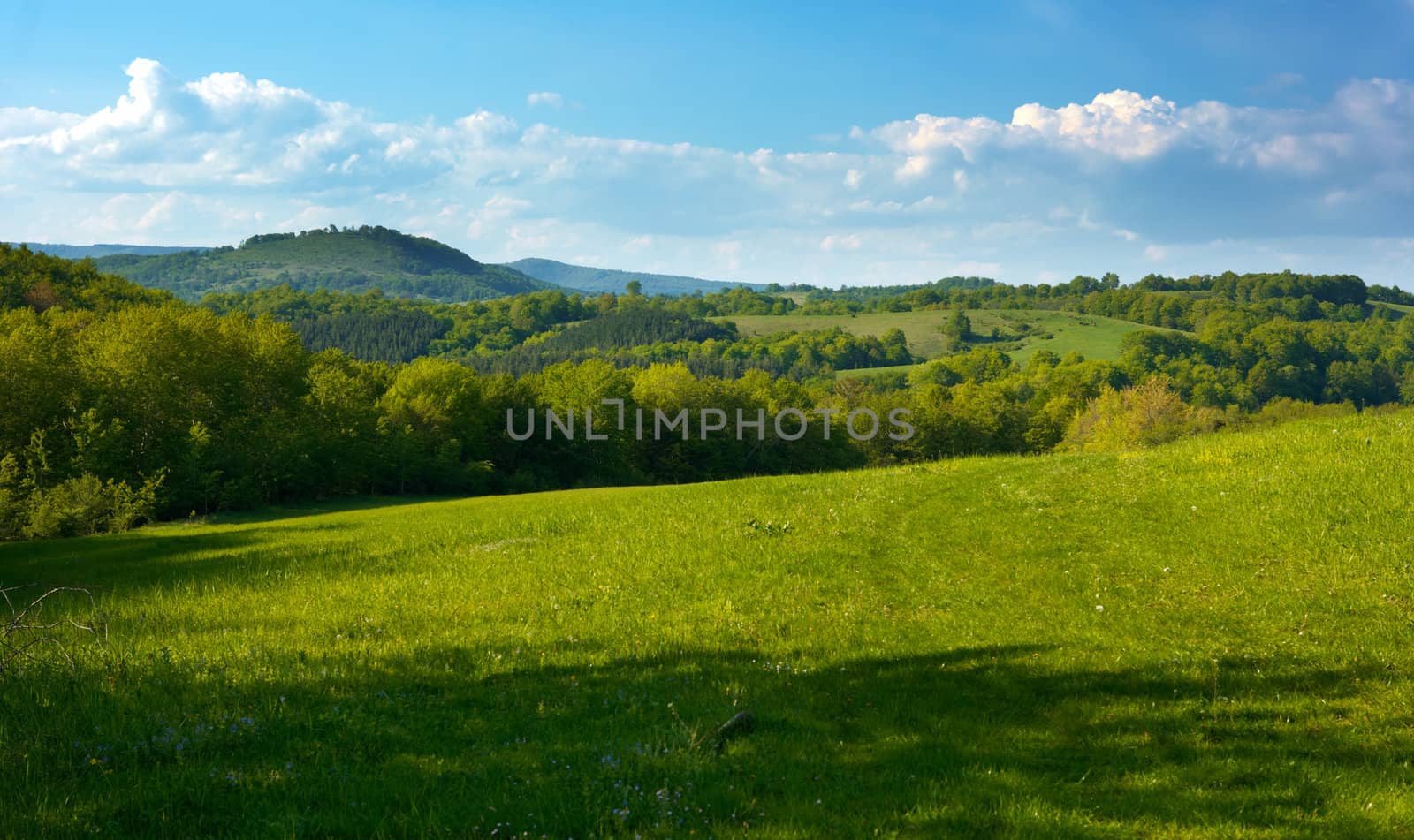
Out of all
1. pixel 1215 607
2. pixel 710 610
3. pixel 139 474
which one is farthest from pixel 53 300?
pixel 1215 607

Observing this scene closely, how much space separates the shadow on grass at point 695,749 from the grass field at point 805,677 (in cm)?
4

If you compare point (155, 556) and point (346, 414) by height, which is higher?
point (346, 414)

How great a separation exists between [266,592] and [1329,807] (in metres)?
17.7

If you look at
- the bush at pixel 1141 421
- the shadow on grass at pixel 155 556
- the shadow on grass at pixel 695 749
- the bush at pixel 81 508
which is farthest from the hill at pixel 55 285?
the bush at pixel 1141 421

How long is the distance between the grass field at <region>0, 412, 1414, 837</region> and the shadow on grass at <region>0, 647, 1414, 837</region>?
1.6 inches

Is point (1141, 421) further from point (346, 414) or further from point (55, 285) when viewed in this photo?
point (55, 285)

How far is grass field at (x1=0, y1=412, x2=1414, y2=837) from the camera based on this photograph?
6.78 meters

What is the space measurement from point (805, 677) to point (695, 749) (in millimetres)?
3207

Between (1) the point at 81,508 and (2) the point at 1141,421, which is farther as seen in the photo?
(2) the point at 1141,421

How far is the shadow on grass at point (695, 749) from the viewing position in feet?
21.4

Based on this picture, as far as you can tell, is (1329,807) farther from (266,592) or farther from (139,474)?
(139,474)

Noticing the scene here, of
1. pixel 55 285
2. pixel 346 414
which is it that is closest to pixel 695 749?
pixel 346 414

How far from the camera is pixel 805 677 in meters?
10.6

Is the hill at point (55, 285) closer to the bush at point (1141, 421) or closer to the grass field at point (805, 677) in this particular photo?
the grass field at point (805, 677)
